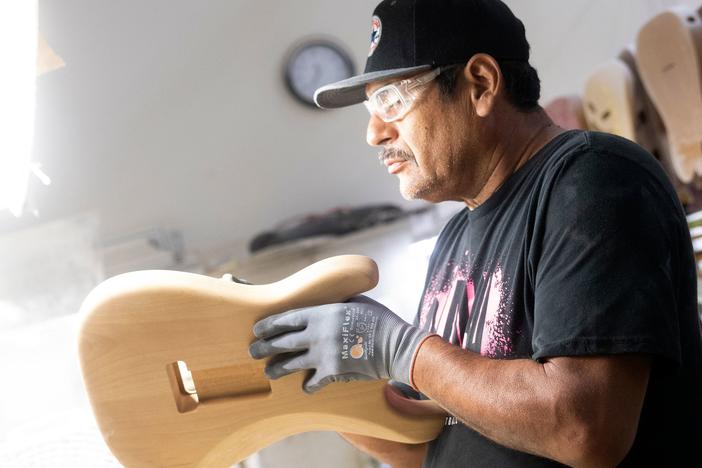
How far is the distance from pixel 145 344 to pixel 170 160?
2.79 meters

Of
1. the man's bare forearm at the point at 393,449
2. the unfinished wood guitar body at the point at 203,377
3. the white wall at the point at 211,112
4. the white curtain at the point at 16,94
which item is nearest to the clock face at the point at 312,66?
the white wall at the point at 211,112

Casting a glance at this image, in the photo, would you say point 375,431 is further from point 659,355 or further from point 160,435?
point 659,355

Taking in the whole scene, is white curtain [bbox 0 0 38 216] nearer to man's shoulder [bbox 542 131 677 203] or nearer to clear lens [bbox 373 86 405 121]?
clear lens [bbox 373 86 405 121]

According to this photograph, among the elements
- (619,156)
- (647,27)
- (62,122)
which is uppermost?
(62,122)

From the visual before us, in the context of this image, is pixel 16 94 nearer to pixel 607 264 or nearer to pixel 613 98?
pixel 607 264

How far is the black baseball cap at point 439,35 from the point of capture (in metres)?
1.20

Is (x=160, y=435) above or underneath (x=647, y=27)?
underneath

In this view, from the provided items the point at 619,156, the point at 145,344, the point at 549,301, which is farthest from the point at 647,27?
the point at 145,344

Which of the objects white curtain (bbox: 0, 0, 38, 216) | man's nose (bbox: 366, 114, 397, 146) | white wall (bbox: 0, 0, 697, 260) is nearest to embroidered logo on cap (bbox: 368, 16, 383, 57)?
man's nose (bbox: 366, 114, 397, 146)

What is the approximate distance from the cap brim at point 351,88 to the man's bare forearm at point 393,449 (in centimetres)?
60

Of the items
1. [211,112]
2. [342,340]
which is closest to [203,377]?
[342,340]

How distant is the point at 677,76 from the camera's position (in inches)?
96.7

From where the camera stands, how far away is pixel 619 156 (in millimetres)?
999

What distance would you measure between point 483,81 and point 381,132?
19cm
